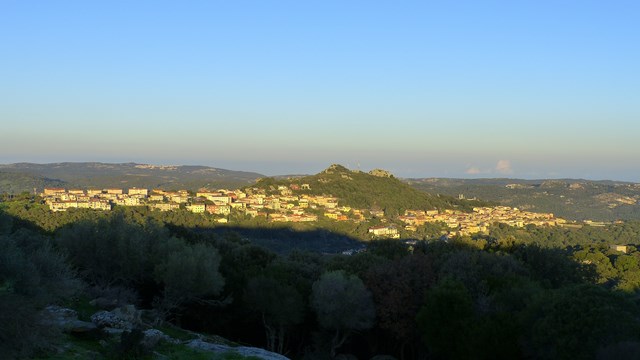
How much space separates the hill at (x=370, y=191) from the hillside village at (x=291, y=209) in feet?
9.79

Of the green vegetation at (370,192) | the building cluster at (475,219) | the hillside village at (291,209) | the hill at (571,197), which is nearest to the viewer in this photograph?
the hillside village at (291,209)

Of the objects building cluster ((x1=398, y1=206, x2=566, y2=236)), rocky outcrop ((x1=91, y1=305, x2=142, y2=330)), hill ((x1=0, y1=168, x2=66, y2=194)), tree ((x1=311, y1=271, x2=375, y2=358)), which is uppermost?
hill ((x1=0, y1=168, x2=66, y2=194))

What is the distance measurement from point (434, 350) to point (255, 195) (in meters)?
92.5

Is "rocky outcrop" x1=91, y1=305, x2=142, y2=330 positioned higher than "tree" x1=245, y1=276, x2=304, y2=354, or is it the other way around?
"rocky outcrop" x1=91, y1=305, x2=142, y2=330

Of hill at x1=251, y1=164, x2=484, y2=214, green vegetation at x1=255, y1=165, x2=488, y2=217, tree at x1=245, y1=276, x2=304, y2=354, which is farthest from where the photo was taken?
hill at x1=251, y1=164, x2=484, y2=214

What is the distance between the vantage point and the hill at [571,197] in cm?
13825

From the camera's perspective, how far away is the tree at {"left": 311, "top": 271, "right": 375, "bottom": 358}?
26.2m

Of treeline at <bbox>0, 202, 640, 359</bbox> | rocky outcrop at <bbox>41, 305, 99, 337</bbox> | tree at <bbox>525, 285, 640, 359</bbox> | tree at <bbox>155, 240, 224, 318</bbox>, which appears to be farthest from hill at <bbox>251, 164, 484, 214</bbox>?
rocky outcrop at <bbox>41, 305, 99, 337</bbox>

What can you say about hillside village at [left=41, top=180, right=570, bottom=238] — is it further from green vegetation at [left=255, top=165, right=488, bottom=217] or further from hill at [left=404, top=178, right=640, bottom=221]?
hill at [left=404, top=178, right=640, bottom=221]

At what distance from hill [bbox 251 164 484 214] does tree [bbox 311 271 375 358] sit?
8502 cm

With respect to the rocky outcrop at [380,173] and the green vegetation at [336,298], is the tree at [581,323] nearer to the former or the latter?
the green vegetation at [336,298]

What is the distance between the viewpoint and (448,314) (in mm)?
23516

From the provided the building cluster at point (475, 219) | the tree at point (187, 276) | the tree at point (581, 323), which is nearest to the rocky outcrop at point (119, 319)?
the tree at point (187, 276)

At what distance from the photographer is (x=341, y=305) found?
26156mm
